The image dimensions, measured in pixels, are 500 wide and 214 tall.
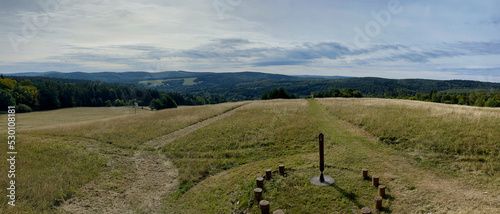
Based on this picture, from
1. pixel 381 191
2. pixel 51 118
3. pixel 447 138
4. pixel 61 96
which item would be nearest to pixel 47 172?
pixel 381 191

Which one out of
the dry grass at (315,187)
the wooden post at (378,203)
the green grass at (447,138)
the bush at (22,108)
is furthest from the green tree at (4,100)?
the wooden post at (378,203)

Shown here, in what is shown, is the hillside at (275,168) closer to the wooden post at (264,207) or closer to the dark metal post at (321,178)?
the dark metal post at (321,178)

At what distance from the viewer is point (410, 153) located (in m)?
15.0

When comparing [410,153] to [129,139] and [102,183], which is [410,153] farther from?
[129,139]

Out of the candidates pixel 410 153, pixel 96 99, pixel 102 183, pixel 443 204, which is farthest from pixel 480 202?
pixel 96 99

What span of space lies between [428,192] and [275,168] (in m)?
7.70

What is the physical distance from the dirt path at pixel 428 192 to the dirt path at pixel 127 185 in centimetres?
1179

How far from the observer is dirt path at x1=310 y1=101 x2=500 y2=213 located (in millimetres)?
8797

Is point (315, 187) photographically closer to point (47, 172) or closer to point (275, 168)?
point (275, 168)

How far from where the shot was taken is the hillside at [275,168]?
10.2m

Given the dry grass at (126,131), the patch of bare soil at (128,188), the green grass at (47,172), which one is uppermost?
the dry grass at (126,131)

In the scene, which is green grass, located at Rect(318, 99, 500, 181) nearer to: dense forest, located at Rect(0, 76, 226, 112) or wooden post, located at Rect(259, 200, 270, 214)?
wooden post, located at Rect(259, 200, 270, 214)

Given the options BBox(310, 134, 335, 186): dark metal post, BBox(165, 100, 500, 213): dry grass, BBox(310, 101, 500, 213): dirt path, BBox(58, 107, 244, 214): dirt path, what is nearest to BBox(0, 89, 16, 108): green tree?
BBox(58, 107, 244, 214): dirt path

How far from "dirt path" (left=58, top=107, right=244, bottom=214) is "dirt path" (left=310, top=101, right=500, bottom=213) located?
38.7 ft
